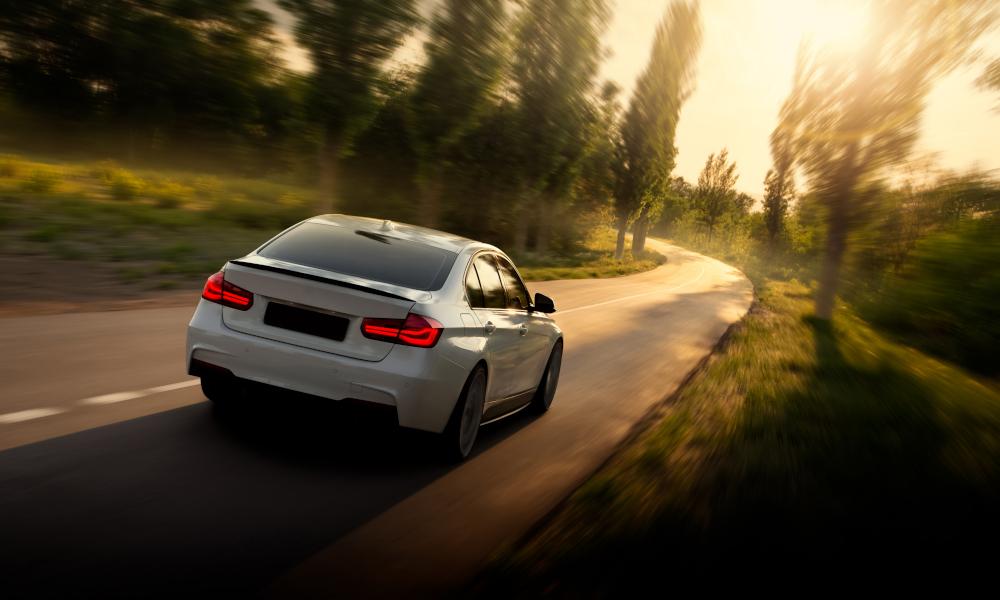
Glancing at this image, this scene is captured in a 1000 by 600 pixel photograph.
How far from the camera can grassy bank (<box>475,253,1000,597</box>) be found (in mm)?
4195

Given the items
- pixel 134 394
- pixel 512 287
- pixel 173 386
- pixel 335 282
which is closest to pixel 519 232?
pixel 512 287

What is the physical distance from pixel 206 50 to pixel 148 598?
2978cm

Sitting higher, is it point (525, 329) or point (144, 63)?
point (144, 63)

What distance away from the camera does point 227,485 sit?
15.3 feet

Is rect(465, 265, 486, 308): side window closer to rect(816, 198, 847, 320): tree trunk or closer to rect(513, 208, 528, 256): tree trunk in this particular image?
rect(816, 198, 847, 320): tree trunk

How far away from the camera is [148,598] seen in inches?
126

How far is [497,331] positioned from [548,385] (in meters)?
2.11

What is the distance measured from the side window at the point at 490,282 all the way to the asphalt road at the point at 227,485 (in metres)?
1.13

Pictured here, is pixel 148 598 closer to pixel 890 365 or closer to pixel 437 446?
pixel 437 446

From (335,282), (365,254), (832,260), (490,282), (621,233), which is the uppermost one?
(365,254)

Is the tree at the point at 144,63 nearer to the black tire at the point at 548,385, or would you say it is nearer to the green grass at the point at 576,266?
the green grass at the point at 576,266

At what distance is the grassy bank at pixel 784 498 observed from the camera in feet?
13.8

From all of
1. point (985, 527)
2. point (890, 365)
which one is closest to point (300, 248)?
point (985, 527)

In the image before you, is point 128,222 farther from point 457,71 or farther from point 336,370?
point 336,370
